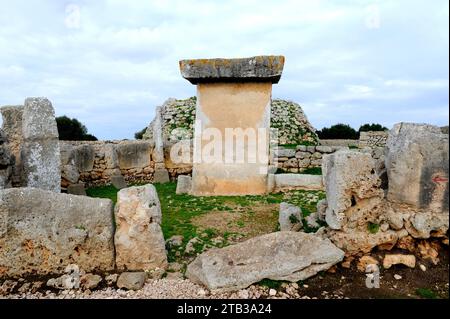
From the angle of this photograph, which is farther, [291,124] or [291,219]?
[291,124]

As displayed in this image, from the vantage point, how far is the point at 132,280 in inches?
162

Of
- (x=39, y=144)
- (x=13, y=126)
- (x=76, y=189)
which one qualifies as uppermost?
(x=13, y=126)

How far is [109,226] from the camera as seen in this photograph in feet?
14.8

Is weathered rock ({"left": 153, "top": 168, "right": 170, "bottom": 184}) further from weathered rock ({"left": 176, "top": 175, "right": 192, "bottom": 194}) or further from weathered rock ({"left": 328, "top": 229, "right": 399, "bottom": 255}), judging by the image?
weathered rock ({"left": 328, "top": 229, "right": 399, "bottom": 255})

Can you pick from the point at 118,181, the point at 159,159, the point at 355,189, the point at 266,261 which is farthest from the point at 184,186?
the point at 355,189

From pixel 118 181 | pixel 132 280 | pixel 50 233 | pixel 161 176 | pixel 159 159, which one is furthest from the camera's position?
pixel 159 159

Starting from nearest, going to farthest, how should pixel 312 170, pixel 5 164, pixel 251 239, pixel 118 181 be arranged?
pixel 251 239
pixel 5 164
pixel 118 181
pixel 312 170

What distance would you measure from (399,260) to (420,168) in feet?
3.42

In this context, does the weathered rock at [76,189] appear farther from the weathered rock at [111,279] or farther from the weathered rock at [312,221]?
the weathered rock at [312,221]

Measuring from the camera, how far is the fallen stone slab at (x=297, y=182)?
8797 millimetres

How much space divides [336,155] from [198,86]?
4.54 meters

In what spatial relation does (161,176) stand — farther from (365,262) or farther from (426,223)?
(426,223)

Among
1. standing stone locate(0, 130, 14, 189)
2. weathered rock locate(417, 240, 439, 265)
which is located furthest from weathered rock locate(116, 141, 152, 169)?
weathered rock locate(417, 240, 439, 265)
